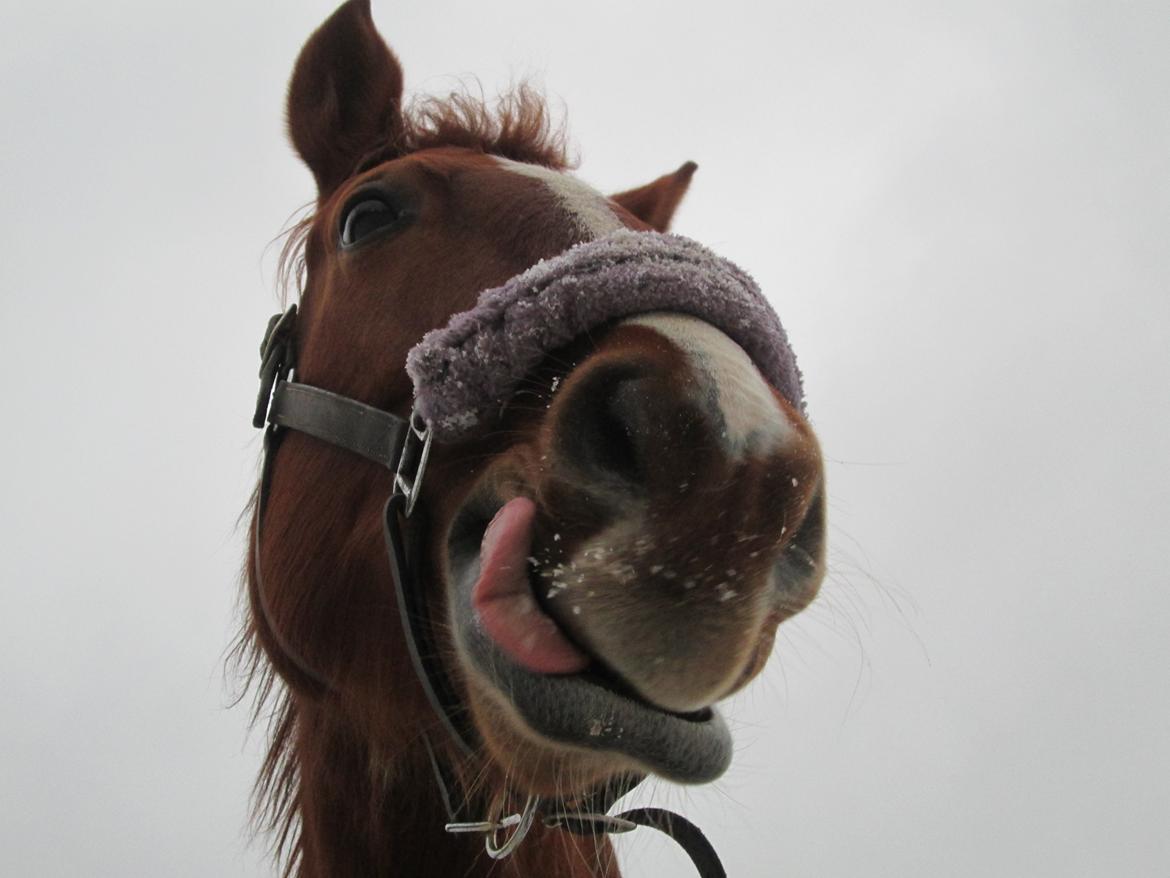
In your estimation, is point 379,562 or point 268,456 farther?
point 268,456

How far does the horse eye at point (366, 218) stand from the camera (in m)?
2.02

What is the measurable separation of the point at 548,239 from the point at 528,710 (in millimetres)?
971

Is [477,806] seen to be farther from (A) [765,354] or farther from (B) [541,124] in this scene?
(B) [541,124]

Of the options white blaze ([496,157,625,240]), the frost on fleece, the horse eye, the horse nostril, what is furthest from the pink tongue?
the horse eye

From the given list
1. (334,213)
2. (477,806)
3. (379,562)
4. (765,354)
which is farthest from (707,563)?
(334,213)

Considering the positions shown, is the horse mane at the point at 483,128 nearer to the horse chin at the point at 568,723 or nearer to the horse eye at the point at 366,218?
the horse eye at the point at 366,218

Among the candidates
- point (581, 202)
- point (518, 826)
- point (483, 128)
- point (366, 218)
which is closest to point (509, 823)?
point (518, 826)

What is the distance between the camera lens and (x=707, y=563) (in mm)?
1140

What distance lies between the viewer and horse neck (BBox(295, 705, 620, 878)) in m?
2.04

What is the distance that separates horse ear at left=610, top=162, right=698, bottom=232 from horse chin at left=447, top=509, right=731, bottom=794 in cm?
192

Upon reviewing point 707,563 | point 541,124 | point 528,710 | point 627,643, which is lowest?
point 528,710

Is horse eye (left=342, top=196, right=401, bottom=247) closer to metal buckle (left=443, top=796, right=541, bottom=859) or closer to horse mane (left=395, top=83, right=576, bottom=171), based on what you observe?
horse mane (left=395, top=83, right=576, bottom=171)

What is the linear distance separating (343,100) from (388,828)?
2.12 metres

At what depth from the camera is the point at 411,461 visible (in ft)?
5.43
